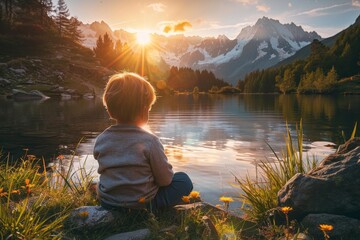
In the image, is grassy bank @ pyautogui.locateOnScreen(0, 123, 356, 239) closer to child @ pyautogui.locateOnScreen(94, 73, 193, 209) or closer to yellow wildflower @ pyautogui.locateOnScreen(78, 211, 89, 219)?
yellow wildflower @ pyautogui.locateOnScreen(78, 211, 89, 219)

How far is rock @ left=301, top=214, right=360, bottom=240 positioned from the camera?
5.02 metres

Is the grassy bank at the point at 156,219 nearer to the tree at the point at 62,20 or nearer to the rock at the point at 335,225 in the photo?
the rock at the point at 335,225

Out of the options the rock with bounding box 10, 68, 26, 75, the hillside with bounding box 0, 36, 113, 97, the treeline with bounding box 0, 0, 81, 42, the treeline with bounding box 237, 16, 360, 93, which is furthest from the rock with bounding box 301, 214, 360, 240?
the treeline with bounding box 237, 16, 360, 93

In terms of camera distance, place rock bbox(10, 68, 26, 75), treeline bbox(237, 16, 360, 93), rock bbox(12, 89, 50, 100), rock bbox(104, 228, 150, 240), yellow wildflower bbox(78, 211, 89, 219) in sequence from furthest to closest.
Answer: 1. treeline bbox(237, 16, 360, 93)
2. rock bbox(10, 68, 26, 75)
3. rock bbox(12, 89, 50, 100)
4. yellow wildflower bbox(78, 211, 89, 219)
5. rock bbox(104, 228, 150, 240)

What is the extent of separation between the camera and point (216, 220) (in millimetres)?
5348

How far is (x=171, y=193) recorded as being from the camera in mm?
5406

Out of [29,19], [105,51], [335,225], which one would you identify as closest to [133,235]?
[335,225]

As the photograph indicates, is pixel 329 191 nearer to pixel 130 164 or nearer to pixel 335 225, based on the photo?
pixel 335 225

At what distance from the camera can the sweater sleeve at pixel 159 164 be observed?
4.92m

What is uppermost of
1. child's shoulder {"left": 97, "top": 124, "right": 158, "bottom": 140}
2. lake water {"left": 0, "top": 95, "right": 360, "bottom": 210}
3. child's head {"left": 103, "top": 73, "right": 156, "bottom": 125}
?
child's head {"left": 103, "top": 73, "right": 156, "bottom": 125}

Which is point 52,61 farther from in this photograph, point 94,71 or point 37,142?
point 37,142

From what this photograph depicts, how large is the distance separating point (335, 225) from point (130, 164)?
2999mm

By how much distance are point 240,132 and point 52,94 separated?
183 feet

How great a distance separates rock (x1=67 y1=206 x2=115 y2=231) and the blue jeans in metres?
0.75
